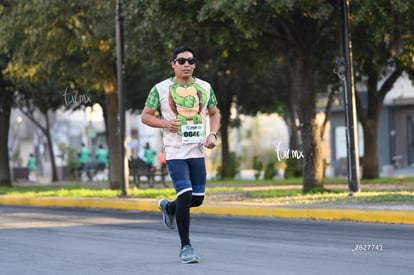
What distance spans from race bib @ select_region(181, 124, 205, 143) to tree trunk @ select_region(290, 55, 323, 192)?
11.7 meters

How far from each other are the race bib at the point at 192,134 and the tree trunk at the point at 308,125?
1172 centimetres

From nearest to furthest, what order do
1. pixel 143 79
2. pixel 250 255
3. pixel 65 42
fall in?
pixel 250 255 → pixel 65 42 → pixel 143 79

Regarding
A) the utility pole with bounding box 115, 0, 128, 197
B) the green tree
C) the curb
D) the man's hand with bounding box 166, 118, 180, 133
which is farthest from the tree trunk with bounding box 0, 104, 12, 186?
the man's hand with bounding box 166, 118, 180, 133

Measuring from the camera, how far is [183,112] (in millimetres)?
8633

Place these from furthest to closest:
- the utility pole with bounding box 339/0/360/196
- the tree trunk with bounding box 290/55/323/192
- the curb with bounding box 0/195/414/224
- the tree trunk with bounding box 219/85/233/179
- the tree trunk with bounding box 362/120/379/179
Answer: the tree trunk with bounding box 219/85/233/179 < the tree trunk with bounding box 362/120/379/179 < the tree trunk with bounding box 290/55/323/192 < the utility pole with bounding box 339/0/360/196 < the curb with bounding box 0/195/414/224

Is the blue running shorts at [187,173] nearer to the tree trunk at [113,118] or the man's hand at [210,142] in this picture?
the man's hand at [210,142]

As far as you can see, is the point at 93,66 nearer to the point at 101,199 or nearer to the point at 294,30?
the point at 101,199

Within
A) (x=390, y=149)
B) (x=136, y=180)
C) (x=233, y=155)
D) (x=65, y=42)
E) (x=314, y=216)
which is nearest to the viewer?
(x=314, y=216)

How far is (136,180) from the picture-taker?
29578 mm

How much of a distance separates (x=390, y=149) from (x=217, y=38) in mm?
30755

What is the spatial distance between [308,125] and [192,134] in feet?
39.2

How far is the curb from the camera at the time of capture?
14383 mm

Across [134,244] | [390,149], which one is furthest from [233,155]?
[134,244]

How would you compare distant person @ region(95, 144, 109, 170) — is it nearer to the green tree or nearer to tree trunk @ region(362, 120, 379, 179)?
the green tree
